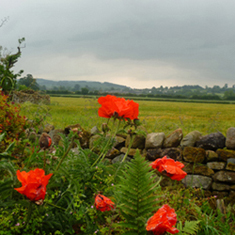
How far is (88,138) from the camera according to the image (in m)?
4.74

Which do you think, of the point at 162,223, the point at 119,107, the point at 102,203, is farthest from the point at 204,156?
the point at 162,223

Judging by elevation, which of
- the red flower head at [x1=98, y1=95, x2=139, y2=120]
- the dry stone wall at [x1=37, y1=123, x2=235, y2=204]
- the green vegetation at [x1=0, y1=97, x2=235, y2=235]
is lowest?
the dry stone wall at [x1=37, y1=123, x2=235, y2=204]

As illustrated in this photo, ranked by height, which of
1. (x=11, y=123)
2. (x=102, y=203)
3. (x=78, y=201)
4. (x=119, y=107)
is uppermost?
(x=119, y=107)

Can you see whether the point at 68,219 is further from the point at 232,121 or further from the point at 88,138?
the point at 232,121

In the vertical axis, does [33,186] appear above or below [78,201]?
above

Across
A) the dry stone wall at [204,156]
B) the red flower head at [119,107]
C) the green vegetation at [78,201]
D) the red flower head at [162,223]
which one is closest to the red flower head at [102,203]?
the green vegetation at [78,201]

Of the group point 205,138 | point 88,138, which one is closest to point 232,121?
point 205,138

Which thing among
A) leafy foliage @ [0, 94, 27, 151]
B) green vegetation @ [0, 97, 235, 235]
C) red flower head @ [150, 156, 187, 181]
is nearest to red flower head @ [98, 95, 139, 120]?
green vegetation @ [0, 97, 235, 235]

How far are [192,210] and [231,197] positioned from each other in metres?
1.76

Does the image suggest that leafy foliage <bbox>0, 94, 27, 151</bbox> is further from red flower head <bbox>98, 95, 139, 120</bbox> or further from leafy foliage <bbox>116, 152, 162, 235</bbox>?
leafy foliage <bbox>116, 152, 162, 235</bbox>

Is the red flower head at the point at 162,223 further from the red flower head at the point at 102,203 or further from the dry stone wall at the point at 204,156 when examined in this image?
the dry stone wall at the point at 204,156

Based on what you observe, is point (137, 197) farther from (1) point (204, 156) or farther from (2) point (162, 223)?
(1) point (204, 156)

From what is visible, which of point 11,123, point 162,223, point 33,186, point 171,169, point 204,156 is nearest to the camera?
point 162,223

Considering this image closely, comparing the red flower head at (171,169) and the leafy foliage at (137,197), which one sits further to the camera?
the red flower head at (171,169)
